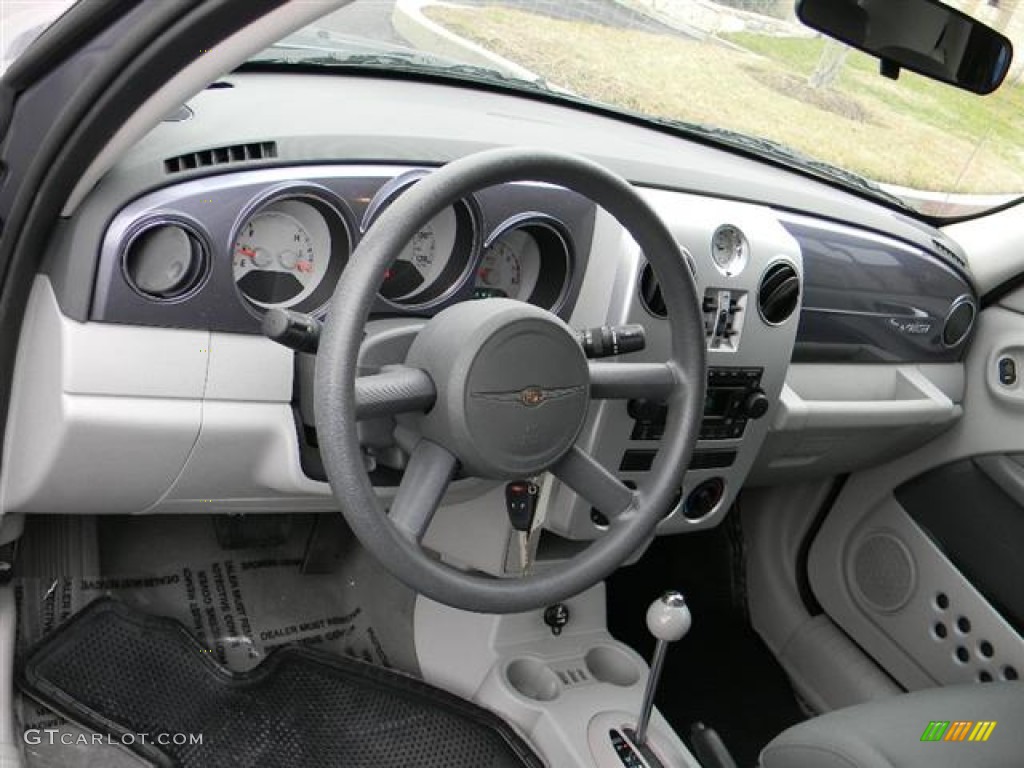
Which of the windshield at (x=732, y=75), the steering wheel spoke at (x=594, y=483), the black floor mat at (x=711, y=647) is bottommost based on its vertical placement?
the black floor mat at (x=711, y=647)

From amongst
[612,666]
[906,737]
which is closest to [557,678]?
[612,666]

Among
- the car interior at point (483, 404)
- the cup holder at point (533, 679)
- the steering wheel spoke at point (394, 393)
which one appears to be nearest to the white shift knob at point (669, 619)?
the car interior at point (483, 404)

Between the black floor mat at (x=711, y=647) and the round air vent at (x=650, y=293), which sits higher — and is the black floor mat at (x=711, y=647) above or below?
below

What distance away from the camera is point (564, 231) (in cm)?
172

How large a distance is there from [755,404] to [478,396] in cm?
85

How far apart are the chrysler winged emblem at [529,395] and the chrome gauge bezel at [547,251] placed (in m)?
0.43

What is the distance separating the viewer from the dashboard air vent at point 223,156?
1.45m

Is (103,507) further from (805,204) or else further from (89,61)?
(805,204)

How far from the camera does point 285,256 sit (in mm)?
1581

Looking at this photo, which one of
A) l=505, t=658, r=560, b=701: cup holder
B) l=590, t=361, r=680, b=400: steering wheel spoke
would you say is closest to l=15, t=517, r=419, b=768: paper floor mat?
l=505, t=658, r=560, b=701: cup holder

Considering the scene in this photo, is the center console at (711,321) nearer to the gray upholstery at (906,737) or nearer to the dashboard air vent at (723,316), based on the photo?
the dashboard air vent at (723,316)

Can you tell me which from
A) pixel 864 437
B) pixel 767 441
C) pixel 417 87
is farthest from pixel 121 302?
pixel 864 437

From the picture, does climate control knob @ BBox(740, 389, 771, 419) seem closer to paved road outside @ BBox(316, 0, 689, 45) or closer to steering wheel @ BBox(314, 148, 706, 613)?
steering wheel @ BBox(314, 148, 706, 613)

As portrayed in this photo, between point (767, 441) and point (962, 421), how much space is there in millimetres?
570
